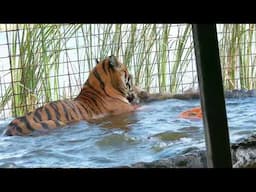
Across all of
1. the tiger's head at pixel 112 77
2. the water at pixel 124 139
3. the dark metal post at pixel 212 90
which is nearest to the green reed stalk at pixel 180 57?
the water at pixel 124 139

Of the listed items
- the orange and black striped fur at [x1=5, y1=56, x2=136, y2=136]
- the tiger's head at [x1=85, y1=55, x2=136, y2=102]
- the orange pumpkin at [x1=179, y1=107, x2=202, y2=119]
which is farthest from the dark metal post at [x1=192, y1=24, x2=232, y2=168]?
the tiger's head at [x1=85, y1=55, x2=136, y2=102]

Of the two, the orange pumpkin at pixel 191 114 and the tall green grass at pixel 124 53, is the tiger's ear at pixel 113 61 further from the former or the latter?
the orange pumpkin at pixel 191 114

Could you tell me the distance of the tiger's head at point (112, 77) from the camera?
322 cm

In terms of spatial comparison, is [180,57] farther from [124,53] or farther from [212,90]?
[212,90]

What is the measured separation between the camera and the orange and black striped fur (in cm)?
288

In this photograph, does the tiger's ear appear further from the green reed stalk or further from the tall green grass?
the green reed stalk

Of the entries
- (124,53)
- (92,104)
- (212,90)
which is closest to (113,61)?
(124,53)

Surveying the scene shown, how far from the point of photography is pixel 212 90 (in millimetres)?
961

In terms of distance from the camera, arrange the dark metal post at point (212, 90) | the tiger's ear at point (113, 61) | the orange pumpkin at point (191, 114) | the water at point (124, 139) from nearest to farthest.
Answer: the dark metal post at point (212, 90) → the water at point (124, 139) → the orange pumpkin at point (191, 114) → the tiger's ear at point (113, 61)

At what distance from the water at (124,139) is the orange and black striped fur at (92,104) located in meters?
0.10

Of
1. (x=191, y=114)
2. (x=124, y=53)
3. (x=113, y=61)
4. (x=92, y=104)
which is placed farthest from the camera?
(x=92, y=104)

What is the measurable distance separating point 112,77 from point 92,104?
242mm
